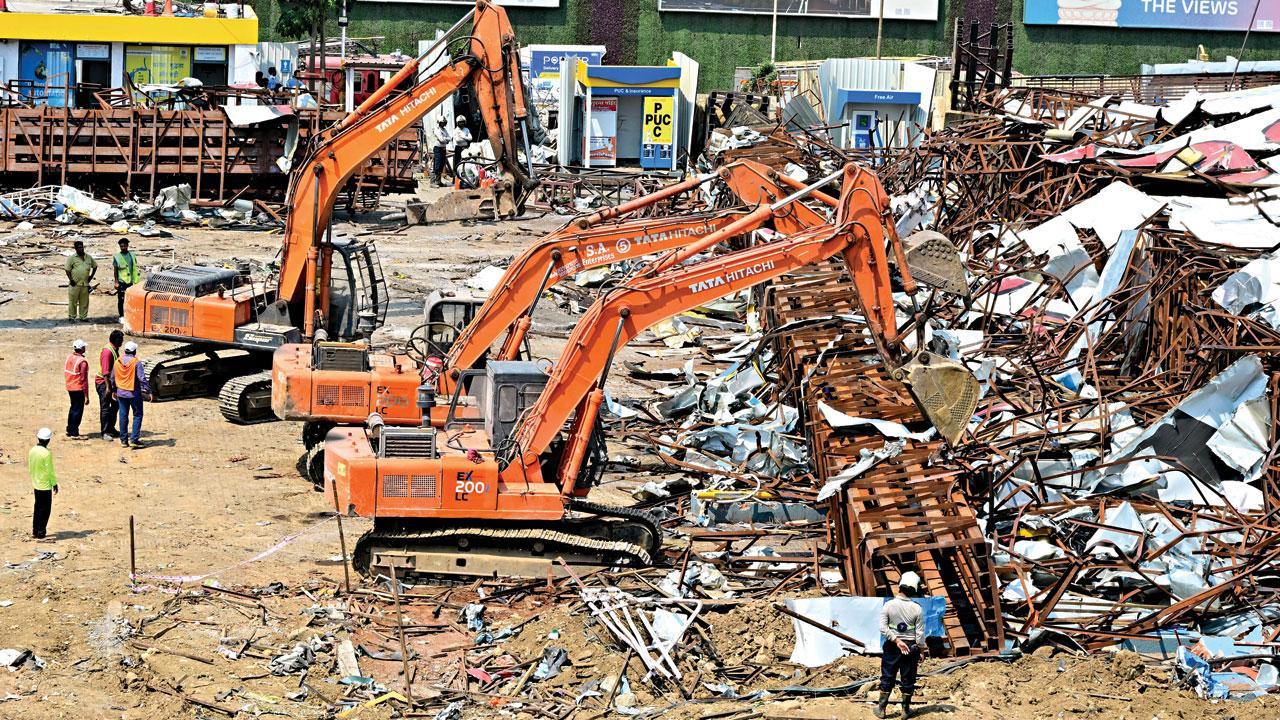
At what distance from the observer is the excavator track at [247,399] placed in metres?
20.3

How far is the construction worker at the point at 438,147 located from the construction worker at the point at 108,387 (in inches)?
896

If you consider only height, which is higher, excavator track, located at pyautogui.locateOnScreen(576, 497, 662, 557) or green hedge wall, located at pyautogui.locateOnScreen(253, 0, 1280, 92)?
green hedge wall, located at pyautogui.locateOnScreen(253, 0, 1280, 92)

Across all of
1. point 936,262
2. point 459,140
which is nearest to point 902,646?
point 936,262

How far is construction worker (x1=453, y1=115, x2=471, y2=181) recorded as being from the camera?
41.5 meters

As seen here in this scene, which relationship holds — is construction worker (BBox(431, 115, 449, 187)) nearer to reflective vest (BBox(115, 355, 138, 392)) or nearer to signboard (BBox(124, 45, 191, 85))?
signboard (BBox(124, 45, 191, 85))

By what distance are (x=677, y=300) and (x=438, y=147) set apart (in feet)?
94.2

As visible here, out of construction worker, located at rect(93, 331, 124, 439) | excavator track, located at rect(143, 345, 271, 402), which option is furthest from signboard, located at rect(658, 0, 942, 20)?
construction worker, located at rect(93, 331, 124, 439)

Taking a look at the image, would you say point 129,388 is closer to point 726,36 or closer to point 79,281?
point 79,281

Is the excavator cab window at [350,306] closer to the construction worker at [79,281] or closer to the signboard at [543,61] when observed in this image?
the construction worker at [79,281]

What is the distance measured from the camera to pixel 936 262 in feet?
71.2

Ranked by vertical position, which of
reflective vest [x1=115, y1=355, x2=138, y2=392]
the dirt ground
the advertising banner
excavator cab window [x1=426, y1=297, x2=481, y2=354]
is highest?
the advertising banner

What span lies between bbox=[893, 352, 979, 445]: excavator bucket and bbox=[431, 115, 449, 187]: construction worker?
29231 mm

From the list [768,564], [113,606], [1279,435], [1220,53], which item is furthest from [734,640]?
[1220,53]

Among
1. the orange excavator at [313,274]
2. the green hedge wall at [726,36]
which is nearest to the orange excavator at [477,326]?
the orange excavator at [313,274]
